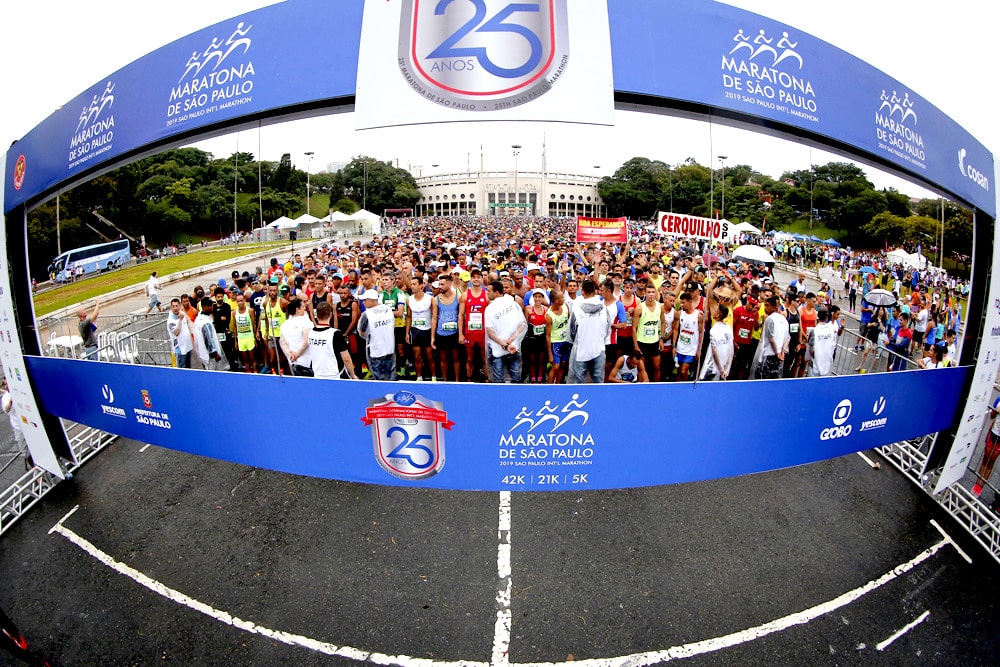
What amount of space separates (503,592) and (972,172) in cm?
701

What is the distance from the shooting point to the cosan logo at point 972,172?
5173 mm

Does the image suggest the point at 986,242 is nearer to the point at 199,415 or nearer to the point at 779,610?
the point at 779,610

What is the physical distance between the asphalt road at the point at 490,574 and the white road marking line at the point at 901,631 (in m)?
0.02

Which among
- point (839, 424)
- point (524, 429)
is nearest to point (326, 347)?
point (524, 429)

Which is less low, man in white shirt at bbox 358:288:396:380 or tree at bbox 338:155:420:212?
tree at bbox 338:155:420:212

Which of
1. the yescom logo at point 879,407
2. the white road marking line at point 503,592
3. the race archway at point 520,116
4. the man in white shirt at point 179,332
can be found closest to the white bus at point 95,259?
the man in white shirt at point 179,332

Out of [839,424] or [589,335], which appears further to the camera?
[589,335]

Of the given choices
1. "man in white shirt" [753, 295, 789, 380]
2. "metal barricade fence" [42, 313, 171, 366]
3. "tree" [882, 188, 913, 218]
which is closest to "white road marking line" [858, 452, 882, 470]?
"man in white shirt" [753, 295, 789, 380]

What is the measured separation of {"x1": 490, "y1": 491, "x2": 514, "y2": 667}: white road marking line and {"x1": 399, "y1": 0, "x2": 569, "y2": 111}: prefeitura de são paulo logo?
192 inches

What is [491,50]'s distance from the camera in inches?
140

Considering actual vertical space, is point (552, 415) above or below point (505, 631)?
above

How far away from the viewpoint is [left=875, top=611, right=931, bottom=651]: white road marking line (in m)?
4.67

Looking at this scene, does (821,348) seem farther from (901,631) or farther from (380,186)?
(380,186)

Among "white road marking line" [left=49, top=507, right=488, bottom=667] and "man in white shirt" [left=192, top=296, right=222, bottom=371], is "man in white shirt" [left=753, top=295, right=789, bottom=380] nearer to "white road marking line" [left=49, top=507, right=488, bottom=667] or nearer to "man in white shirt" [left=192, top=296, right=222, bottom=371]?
"white road marking line" [left=49, top=507, right=488, bottom=667]
